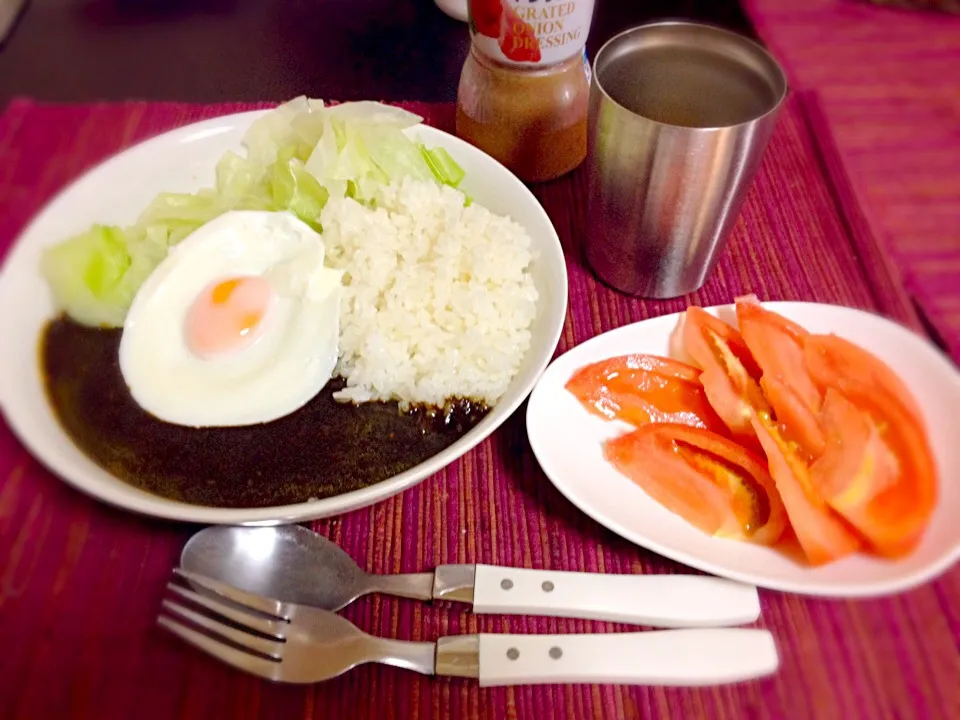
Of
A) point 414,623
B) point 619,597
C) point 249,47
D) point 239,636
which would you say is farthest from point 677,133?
point 249,47

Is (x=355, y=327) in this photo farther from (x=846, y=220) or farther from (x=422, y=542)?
(x=846, y=220)

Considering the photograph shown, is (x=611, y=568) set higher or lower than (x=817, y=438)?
lower

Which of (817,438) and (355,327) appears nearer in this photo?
(817,438)

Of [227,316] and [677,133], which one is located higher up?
[677,133]

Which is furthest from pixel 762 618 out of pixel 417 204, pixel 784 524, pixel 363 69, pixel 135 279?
pixel 363 69

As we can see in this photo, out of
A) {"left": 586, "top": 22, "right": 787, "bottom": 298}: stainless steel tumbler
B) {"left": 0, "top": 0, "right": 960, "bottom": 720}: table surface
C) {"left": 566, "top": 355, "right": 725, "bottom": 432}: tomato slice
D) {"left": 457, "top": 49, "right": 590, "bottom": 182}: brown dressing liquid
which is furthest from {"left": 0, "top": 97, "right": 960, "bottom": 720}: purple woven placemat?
{"left": 457, "top": 49, "right": 590, "bottom": 182}: brown dressing liquid

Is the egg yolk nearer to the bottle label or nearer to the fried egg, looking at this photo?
the fried egg

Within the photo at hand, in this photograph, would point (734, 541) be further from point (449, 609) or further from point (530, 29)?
point (530, 29)
